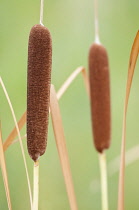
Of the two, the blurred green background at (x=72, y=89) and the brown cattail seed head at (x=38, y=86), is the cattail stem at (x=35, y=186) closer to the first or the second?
the brown cattail seed head at (x=38, y=86)

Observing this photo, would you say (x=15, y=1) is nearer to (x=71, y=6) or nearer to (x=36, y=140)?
(x=71, y=6)

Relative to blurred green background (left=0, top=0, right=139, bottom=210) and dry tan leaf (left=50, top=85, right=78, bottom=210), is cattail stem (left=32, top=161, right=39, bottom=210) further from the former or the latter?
blurred green background (left=0, top=0, right=139, bottom=210)

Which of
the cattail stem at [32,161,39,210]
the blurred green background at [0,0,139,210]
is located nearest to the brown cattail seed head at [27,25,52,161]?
the cattail stem at [32,161,39,210]

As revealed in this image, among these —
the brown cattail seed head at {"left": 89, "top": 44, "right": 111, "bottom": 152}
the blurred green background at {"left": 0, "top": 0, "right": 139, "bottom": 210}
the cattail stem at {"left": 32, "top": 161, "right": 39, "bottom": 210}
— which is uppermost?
the brown cattail seed head at {"left": 89, "top": 44, "right": 111, "bottom": 152}

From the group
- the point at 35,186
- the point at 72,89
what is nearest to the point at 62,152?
the point at 35,186

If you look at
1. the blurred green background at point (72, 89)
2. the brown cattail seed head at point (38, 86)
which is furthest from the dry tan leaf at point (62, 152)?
the blurred green background at point (72, 89)

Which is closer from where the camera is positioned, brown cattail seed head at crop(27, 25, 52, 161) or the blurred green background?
brown cattail seed head at crop(27, 25, 52, 161)
